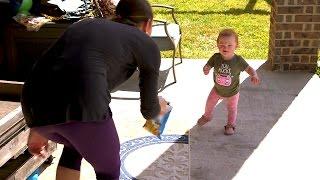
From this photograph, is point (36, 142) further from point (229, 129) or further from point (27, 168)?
point (229, 129)

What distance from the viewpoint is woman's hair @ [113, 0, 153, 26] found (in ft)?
8.86

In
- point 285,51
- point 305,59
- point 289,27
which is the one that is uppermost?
point 289,27

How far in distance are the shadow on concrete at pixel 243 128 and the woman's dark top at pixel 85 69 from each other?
1.62 metres

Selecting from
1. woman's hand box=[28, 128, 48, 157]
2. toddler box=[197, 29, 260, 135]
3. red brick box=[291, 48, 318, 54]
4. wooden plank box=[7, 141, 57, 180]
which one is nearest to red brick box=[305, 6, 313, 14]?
red brick box=[291, 48, 318, 54]

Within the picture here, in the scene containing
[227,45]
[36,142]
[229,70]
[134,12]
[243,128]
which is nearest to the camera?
[134,12]

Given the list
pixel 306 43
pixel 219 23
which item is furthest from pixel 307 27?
pixel 219 23

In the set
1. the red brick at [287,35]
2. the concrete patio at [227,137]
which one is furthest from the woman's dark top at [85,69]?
the red brick at [287,35]

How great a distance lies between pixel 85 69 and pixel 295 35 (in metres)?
4.28

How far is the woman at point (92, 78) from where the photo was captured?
8.25ft

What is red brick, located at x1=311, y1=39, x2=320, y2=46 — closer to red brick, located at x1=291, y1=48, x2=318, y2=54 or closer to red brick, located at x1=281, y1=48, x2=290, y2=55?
red brick, located at x1=291, y1=48, x2=318, y2=54

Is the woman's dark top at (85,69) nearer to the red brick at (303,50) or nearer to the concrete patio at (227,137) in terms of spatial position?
the concrete patio at (227,137)

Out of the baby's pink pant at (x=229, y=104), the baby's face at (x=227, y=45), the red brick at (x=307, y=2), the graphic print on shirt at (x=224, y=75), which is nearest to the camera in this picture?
the baby's face at (x=227, y=45)

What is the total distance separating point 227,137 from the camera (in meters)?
4.59

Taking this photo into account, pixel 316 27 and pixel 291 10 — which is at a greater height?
pixel 291 10
